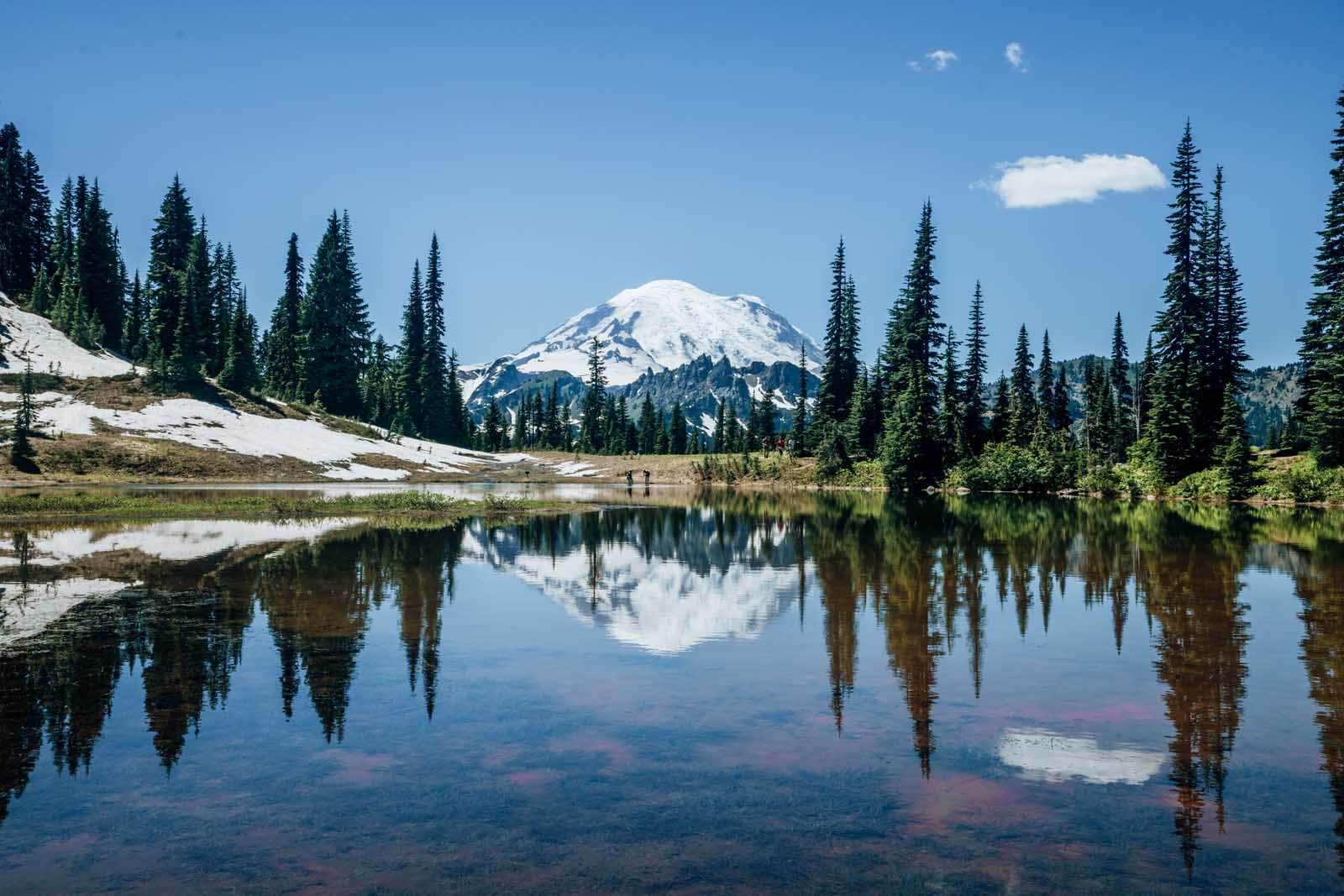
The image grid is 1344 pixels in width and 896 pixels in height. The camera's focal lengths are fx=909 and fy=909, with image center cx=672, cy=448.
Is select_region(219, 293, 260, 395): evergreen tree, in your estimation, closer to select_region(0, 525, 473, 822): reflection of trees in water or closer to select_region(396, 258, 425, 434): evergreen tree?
select_region(396, 258, 425, 434): evergreen tree

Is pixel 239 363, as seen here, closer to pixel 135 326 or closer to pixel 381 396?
pixel 135 326

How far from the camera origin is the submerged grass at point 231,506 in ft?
120

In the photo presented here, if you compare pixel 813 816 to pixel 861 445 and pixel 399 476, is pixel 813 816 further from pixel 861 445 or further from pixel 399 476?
pixel 861 445

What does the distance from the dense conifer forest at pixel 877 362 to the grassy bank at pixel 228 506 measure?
16371 millimetres

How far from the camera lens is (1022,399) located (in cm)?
10269

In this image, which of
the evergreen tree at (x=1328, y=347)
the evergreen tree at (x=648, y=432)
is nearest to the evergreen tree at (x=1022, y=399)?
the evergreen tree at (x=1328, y=347)

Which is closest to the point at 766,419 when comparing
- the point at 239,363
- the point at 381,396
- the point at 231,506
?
the point at 381,396

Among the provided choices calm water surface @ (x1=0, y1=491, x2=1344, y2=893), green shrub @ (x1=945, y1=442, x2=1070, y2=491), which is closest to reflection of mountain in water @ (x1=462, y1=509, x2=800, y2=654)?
calm water surface @ (x1=0, y1=491, x2=1344, y2=893)

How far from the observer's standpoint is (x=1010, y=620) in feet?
55.3

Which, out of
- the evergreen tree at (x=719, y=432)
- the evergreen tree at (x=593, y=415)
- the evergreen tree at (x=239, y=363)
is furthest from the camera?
the evergreen tree at (x=719, y=432)

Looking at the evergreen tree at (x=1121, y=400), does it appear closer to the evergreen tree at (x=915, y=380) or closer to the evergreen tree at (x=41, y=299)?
the evergreen tree at (x=915, y=380)

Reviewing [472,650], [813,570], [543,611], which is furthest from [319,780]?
[813,570]

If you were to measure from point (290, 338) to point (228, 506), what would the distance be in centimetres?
6844

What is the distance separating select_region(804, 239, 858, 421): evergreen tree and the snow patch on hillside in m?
69.1
